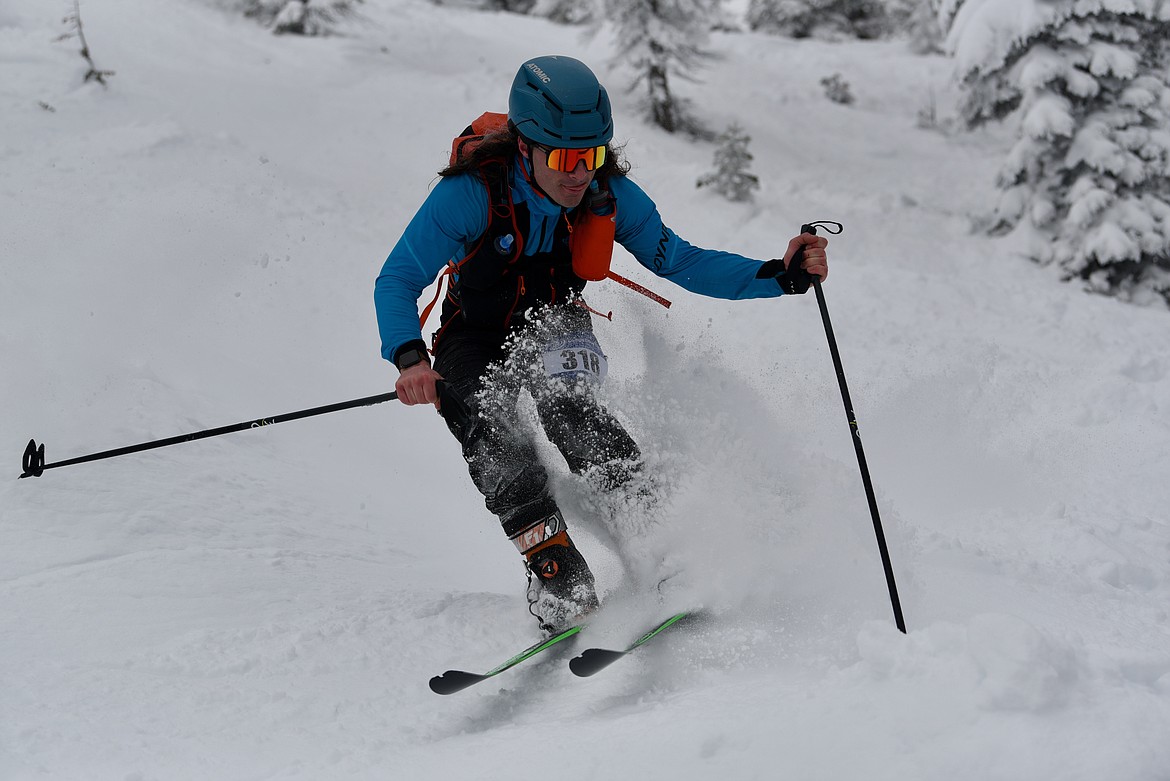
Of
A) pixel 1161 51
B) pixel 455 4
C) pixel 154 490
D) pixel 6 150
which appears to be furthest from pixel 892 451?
pixel 455 4

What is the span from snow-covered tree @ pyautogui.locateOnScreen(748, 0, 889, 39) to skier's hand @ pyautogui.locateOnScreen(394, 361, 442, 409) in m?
23.1

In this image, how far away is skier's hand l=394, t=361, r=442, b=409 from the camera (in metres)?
3.23

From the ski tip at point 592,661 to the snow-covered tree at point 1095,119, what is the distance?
837 cm

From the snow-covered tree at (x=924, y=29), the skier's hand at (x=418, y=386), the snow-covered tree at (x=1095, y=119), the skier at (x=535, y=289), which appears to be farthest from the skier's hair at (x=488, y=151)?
the snow-covered tree at (x=924, y=29)

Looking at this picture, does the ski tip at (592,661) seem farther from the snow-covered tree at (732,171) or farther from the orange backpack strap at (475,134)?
the snow-covered tree at (732,171)

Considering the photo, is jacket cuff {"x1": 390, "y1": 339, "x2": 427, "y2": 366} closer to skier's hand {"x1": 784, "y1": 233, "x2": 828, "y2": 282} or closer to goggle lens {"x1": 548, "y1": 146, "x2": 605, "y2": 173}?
goggle lens {"x1": 548, "y1": 146, "x2": 605, "y2": 173}

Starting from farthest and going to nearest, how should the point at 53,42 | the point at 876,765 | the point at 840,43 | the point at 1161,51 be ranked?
the point at 840,43
the point at 53,42
the point at 1161,51
the point at 876,765

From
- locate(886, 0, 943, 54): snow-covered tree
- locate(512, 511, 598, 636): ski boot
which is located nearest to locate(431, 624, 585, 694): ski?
locate(512, 511, 598, 636): ski boot

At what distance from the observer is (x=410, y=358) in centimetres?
335

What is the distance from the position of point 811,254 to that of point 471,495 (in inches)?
136

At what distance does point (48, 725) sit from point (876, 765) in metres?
2.54

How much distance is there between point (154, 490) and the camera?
458 centimetres

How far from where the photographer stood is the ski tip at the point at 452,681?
10.3 feet

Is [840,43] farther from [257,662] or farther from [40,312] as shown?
[257,662]
